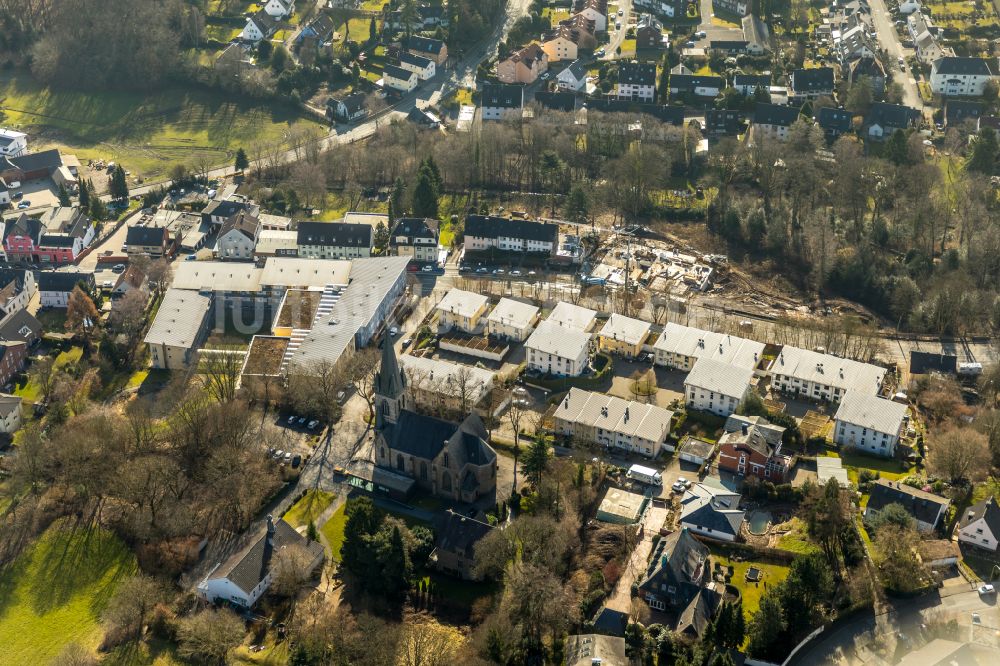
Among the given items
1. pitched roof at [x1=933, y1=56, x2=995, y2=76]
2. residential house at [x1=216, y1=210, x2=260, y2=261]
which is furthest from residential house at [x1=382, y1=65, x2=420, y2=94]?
pitched roof at [x1=933, y1=56, x2=995, y2=76]

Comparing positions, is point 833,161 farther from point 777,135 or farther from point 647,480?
point 647,480

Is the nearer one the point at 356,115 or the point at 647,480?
the point at 647,480

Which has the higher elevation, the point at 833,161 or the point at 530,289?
the point at 833,161

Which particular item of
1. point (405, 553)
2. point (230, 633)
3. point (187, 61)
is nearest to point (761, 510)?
point (405, 553)

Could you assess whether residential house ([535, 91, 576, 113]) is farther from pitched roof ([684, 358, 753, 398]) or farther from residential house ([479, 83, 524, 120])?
pitched roof ([684, 358, 753, 398])

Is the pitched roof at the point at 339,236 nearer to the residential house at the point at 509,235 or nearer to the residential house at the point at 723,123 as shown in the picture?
Answer: the residential house at the point at 509,235

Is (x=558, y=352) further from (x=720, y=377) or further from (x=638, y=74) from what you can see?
(x=638, y=74)

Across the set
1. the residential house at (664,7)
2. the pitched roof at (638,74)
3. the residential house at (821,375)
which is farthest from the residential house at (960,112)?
the residential house at (821,375)

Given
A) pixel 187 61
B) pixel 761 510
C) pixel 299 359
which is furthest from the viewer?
pixel 187 61
